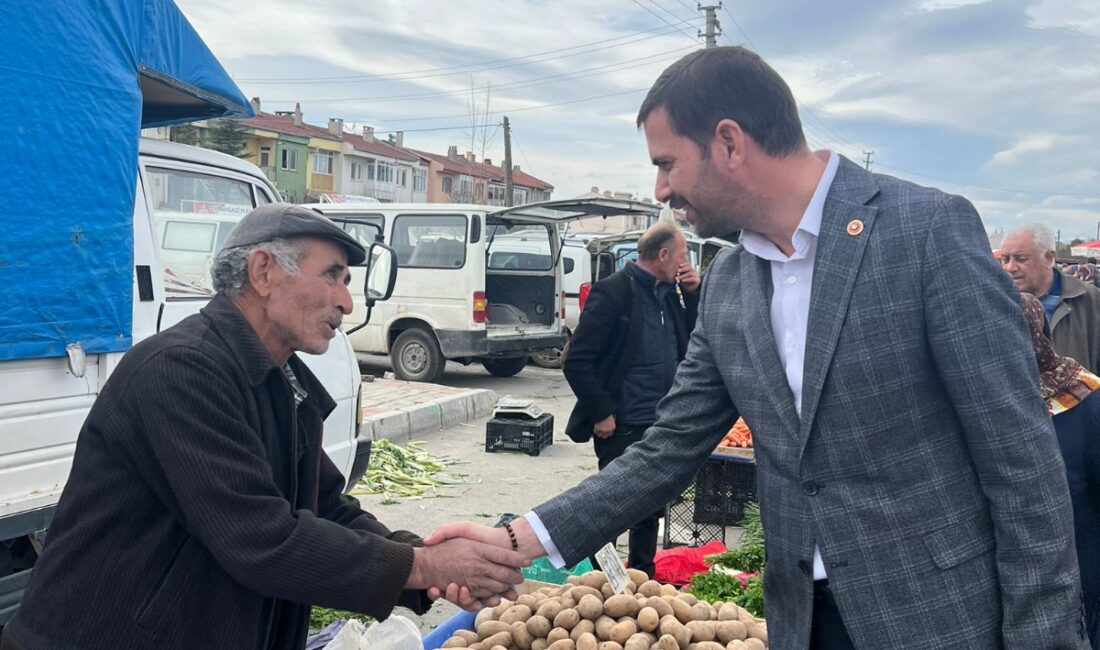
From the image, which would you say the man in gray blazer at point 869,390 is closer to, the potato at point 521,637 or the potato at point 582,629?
the potato at point 582,629

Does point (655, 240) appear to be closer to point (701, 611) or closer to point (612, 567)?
point (701, 611)

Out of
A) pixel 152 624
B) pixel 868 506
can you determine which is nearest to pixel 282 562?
pixel 152 624

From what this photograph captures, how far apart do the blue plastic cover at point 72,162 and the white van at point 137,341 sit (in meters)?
0.11

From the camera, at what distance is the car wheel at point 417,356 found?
494 inches

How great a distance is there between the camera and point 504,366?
47.6 feet

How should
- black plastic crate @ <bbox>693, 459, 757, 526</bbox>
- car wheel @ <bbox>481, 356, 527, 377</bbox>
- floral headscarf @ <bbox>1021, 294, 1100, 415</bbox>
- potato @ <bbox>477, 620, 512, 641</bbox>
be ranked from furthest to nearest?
car wheel @ <bbox>481, 356, 527, 377</bbox>
black plastic crate @ <bbox>693, 459, 757, 526</bbox>
potato @ <bbox>477, 620, 512, 641</bbox>
floral headscarf @ <bbox>1021, 294, 1100, 415</bbox>

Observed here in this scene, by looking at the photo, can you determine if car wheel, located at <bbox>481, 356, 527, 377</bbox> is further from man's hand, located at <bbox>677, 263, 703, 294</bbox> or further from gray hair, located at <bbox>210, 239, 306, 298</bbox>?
gray hair, located at <bbox>210, 239, 306, 298</bbox>

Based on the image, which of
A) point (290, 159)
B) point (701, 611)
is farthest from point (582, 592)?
point (290, 159)

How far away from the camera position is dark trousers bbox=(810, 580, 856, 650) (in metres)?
1.91

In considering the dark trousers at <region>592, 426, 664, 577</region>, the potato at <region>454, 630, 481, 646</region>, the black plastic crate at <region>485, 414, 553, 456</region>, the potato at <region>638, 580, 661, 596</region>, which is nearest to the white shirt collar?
the potato at <region>638, 580, 661, 596</region>

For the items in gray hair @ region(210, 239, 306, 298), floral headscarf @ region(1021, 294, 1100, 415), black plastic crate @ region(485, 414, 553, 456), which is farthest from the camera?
black plastic crate @ region(485, 414, 553, 456)

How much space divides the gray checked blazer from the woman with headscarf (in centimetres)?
153

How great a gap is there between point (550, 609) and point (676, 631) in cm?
58

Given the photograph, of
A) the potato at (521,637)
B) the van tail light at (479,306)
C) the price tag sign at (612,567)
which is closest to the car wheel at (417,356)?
the van tail light at (479,306)
